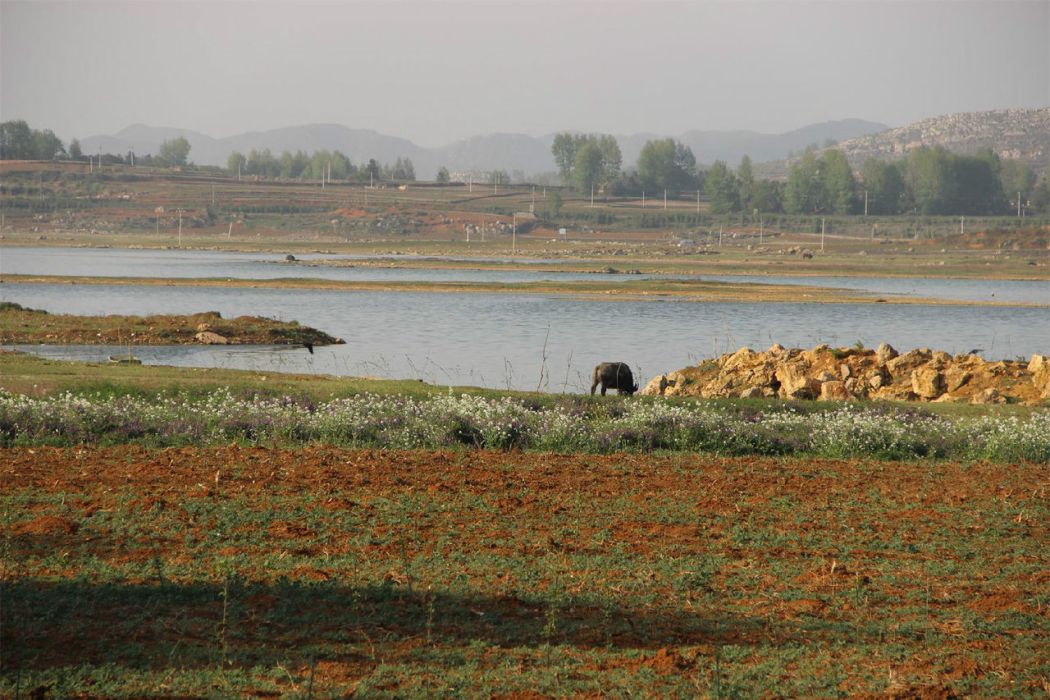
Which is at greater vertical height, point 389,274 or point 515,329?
point 389,274

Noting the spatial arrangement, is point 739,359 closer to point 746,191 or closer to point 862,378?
point 862,378

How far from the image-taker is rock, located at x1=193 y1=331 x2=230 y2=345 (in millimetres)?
38281

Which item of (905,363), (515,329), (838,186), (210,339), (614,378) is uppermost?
(838,186)

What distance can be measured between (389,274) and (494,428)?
6538 cm

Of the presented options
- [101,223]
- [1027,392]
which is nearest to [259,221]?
[101,223]

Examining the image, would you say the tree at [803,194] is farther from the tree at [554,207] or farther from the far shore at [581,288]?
the far shore at [581,288]

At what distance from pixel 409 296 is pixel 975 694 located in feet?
183

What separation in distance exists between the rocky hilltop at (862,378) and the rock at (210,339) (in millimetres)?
16093

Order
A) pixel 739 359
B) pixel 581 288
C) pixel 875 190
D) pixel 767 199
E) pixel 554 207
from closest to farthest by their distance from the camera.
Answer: pixel 739 359, pixel 581 288, pixel 554 207, pixel 875 190, pixel 767 199

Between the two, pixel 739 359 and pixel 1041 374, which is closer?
pixel 1041 374

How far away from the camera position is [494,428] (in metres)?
17.3

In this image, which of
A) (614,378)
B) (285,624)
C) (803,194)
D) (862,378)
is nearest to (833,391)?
(862,378)

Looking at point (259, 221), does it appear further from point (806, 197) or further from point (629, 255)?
point (806, 197)

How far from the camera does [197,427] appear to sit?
17.0 metres
